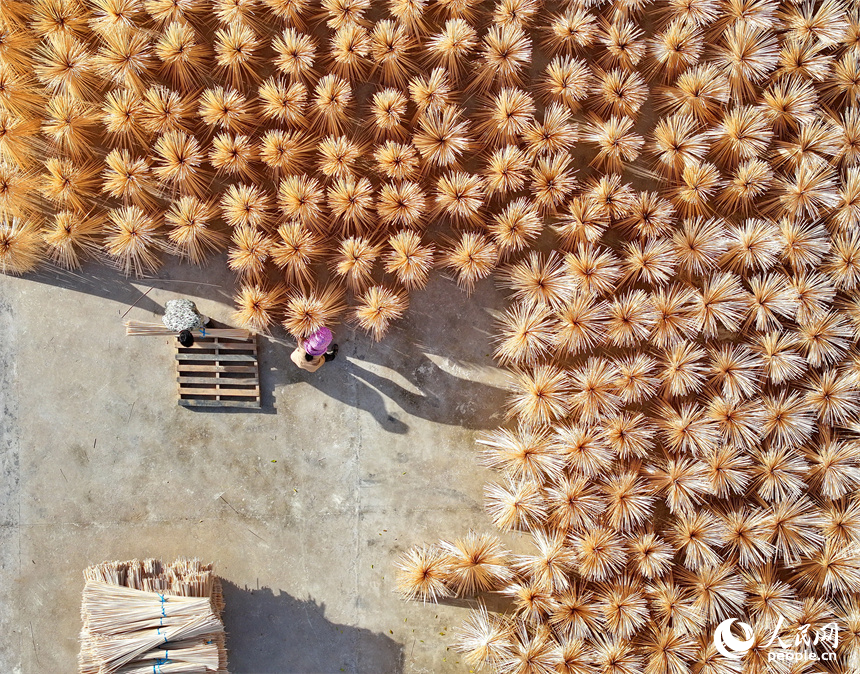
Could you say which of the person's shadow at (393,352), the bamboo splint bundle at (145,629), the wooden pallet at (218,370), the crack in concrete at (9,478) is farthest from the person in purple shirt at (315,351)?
the crack in concrete at (9,478)

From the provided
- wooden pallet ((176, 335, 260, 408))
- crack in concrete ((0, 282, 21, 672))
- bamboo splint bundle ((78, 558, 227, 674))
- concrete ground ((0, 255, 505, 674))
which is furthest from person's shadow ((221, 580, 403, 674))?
crack in concrete ((0, 282, 21, 672))

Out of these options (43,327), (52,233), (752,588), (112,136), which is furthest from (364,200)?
(752,588)

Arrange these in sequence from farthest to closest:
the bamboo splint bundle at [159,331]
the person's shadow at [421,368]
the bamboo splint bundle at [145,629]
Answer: the person's shadow at [421,368] < the bamboo splint bundle at [159,331] < the bamboo splint bundle at [145,629]

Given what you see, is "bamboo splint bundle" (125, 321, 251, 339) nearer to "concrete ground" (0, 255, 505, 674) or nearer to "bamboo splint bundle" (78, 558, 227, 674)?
"concrete ground" (0, 255, 505, 674)

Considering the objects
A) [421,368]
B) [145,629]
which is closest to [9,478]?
[145,629]

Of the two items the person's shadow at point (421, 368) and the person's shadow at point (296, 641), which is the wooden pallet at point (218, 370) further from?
the person's shadow at point (296, 641)
